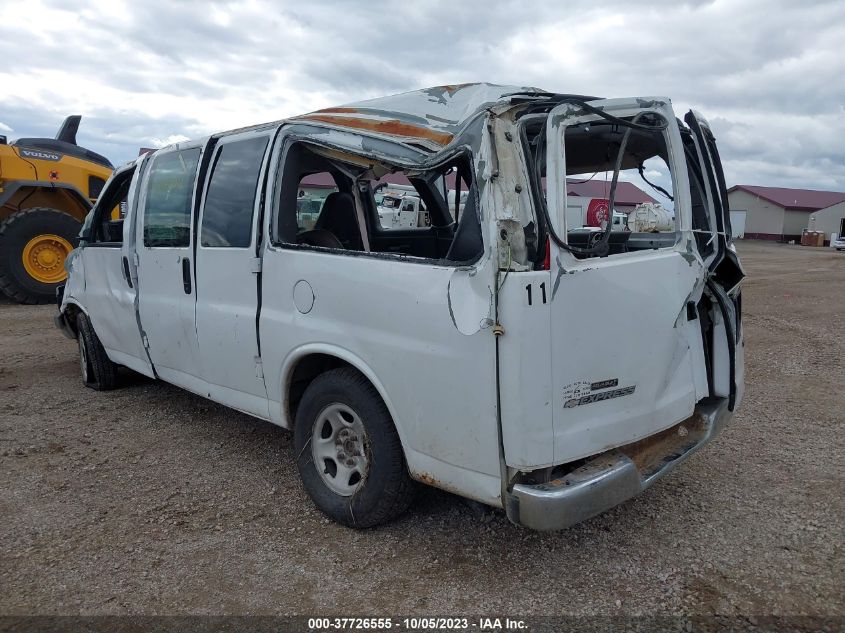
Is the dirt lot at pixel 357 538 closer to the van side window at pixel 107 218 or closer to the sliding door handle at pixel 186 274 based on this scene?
the sliding door handle at pixel 186 274

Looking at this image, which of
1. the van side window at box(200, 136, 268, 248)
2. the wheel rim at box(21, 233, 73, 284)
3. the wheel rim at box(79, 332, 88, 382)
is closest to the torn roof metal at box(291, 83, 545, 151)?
the van side window at box(200, 136, 268, 248)

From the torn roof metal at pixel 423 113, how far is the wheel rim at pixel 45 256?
8.57 metres

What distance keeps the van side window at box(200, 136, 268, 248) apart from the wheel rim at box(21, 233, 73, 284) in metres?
7.52

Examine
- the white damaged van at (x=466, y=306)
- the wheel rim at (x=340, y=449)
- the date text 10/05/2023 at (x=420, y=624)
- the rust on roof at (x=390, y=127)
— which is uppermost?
the rust on roof at (x=390, y=127)

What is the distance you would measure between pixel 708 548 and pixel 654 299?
127 centimetres

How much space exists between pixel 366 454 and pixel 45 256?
9298 mm

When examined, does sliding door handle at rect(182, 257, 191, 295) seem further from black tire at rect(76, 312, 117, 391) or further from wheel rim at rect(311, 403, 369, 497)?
black tire at rect(76, 312, 117, 391)

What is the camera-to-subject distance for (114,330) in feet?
17.0

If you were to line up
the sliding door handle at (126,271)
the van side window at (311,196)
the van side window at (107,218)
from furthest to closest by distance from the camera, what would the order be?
the van side window at (107,218)
the sliding door handle at (126,271)
the van side window at (311,196)

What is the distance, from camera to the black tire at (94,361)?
5.62m

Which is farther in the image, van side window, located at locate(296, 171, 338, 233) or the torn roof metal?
van side window, located at locate(296, 171, 338, 233)

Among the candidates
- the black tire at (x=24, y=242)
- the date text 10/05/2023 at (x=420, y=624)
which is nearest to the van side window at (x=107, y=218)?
the date text 10/05/2023 at (x=420, y=624)

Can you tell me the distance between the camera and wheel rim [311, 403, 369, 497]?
3.29m

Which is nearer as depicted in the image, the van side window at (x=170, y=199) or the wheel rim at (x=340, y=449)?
the wheel rim at (x=340, y=449)
